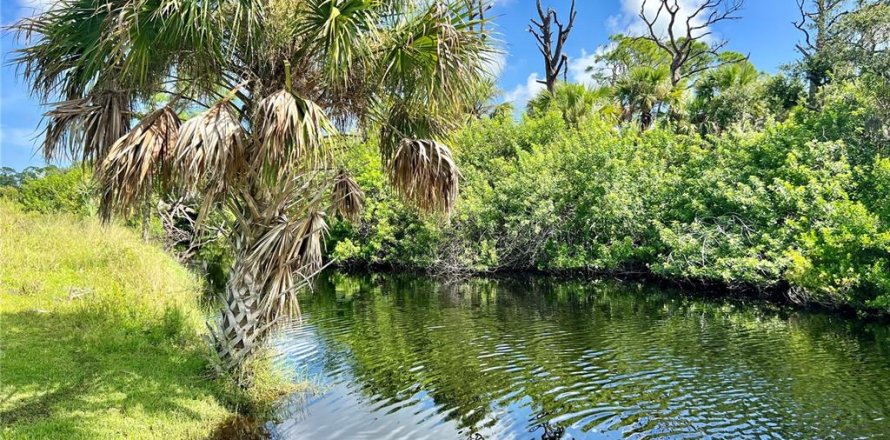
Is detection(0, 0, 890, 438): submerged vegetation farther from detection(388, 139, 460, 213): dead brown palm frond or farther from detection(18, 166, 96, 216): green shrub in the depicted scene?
detection(18, 166, 96, 216): green shrub

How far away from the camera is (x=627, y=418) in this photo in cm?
653

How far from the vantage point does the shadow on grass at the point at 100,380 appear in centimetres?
532

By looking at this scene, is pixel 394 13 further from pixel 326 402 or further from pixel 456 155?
pixel 456 155

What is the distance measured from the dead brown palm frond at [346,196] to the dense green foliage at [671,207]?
5.31 ft

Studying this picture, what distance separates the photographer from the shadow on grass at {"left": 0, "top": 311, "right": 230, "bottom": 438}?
5324 millimetres

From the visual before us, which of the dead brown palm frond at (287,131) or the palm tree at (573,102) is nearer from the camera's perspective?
the dead brown palm frond at (287,131)

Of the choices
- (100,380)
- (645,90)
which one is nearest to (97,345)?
(100,380)

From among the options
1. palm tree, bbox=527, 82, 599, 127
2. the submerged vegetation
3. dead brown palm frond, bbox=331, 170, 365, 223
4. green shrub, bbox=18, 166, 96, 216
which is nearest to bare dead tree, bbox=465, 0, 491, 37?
the submerged vegetation

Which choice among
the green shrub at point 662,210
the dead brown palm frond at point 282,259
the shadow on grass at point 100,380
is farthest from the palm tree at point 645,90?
the shadow on grass at point 100,380

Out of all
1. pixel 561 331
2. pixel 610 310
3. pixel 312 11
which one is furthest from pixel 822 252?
pixel 312 11

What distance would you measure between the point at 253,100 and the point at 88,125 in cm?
172

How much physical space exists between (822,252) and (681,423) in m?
8.61

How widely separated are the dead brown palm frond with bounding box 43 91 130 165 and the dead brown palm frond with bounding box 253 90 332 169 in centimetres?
174

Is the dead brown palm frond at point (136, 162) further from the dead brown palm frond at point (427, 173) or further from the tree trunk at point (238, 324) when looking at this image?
the dead brown palm frond at point (427, 173)
